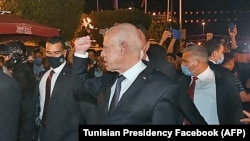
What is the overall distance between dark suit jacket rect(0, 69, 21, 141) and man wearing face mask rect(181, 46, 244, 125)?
2.00 meters

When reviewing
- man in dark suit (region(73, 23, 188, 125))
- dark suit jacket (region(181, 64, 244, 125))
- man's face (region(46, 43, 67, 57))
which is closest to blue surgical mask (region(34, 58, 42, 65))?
man's face (region(46, 43, 67, 57))

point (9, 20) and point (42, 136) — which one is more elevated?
point (9, 20)

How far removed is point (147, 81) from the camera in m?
4.31

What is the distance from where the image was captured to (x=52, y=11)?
79.5 ft

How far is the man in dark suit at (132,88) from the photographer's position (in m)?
4.17

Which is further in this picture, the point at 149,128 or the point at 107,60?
the point at 107,60

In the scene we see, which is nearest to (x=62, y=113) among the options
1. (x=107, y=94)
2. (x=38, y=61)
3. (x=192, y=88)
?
(x=192, y=88)

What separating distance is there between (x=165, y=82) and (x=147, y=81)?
0.13m

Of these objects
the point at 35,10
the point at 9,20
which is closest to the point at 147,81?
Result: the point at 9,20

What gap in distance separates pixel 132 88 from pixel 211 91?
2191mm

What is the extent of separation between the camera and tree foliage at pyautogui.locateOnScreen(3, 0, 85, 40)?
22153mm

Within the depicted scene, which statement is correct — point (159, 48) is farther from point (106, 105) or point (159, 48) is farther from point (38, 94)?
point (106, 105)

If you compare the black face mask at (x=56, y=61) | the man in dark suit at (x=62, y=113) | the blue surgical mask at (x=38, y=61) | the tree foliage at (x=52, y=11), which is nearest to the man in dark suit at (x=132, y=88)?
the man in dark suit at (x=62, y=113)

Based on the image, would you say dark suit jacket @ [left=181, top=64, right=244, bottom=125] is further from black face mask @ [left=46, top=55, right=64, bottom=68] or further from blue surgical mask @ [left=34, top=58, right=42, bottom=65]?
blue surgical mask @ [left=34, top=58, right=42, bottom=65]
